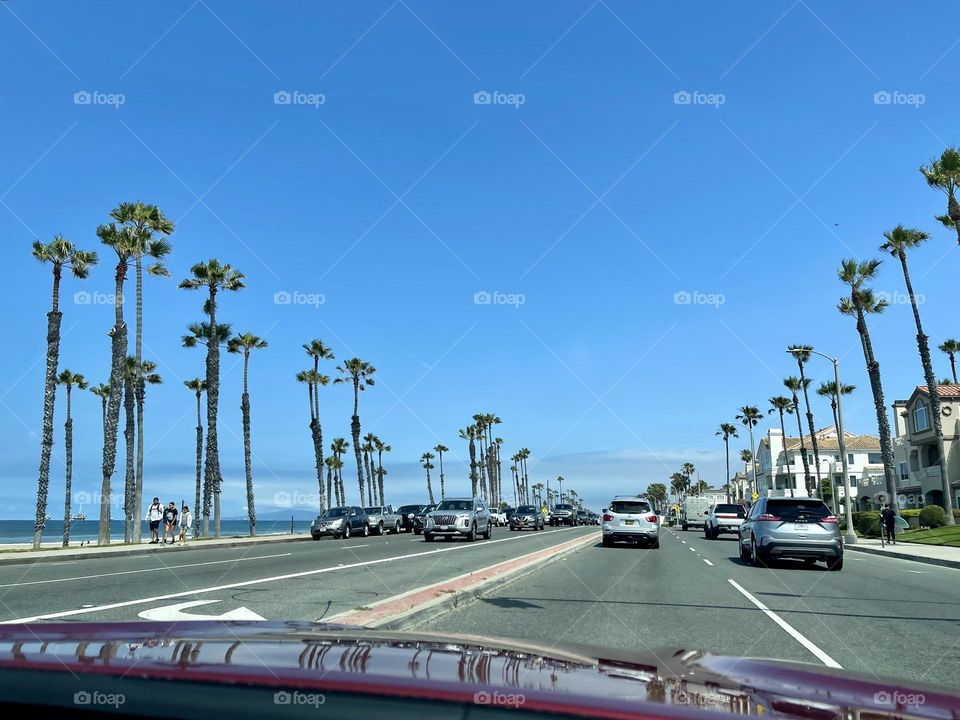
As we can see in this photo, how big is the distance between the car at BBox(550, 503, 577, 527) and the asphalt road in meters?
57.4

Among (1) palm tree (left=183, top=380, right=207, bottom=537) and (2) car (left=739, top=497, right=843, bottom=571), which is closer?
(2) car (left=739, top=497, right=843, bottom=571)

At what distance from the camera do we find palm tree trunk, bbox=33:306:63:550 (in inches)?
1319

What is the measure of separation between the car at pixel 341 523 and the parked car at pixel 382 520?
2.31 feet

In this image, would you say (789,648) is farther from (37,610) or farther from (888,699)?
(37,610)

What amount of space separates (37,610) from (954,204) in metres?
35.9

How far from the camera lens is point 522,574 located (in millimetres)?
17141

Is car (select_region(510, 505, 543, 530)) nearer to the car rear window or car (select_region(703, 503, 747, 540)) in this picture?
car (select_region(703, 503, 747, 540))

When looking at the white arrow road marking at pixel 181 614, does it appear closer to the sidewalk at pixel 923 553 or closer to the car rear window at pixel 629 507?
the sidewalk at pixel 923 553

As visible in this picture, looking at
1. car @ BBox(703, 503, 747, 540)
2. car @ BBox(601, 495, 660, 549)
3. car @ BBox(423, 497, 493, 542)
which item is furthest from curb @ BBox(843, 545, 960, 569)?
car @ BBox(423, 497, 493, 542)

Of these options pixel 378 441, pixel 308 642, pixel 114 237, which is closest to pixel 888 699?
pixel 308 642

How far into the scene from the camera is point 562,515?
7625cm

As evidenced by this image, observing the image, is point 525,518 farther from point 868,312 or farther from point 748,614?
point 748,614

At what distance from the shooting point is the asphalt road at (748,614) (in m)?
8.38

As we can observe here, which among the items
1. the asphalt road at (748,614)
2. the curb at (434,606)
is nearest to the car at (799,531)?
the asphalt road at (748,614)
